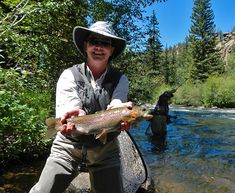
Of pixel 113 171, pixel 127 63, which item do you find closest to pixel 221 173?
pixel 113 171

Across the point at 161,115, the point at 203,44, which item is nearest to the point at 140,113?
the point at 161,115

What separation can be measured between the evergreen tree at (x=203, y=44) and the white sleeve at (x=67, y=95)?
2448 inches

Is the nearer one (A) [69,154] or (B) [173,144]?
(A) [69,154]

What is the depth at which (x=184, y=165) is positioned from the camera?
988 centimetres

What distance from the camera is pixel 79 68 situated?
321cm

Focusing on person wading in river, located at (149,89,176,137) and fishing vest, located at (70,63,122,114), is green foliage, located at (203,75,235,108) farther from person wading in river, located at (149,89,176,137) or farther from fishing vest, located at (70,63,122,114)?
fishing vest, located at (70,63,122,114)

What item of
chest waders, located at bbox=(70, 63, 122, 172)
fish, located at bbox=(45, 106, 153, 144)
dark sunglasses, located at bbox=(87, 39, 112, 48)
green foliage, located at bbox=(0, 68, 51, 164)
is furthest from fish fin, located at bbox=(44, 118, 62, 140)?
green foliage, located at bbox=(0, 68, 51, 164)

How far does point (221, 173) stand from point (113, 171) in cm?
662

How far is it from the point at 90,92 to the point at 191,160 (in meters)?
8.30

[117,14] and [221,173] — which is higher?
[117,14]

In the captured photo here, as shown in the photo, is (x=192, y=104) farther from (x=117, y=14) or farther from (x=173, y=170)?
(x=173, y=170)

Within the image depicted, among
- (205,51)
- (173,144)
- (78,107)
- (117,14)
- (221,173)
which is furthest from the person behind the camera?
(205,51)

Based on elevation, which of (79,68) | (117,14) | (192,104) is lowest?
(192,104)

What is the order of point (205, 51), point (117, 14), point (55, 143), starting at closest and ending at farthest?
point (55, 143), point (117, 14), point (205, 51)
